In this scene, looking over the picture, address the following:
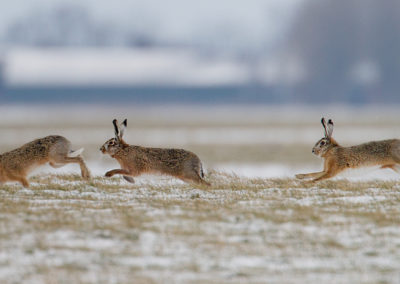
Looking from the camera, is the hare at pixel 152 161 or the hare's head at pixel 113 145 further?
the hare's head at pixel 113 145

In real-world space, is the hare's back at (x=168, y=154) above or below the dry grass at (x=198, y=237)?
above

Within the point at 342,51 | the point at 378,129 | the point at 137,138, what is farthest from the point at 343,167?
the point at 342,51

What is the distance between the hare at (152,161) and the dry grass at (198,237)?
82cm

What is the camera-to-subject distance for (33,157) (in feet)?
36.3

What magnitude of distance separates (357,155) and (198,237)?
4.61 meters

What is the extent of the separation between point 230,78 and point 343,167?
96.1 meters

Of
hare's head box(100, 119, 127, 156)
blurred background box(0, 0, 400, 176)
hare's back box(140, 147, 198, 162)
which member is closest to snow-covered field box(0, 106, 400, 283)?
hare's back box(140, 147, 198, 162)

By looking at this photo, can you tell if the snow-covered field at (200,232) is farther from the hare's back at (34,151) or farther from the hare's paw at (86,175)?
the hare's back at (34,151)

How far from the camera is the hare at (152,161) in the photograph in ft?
36.8

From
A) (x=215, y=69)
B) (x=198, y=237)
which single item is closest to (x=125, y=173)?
(x=198, y=237)

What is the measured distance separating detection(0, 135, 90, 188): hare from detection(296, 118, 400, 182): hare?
3.71 m

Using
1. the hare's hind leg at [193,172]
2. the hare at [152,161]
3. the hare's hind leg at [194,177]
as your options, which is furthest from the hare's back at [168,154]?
the hare's hind leg at [194,177]

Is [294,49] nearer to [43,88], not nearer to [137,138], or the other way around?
[43,88]

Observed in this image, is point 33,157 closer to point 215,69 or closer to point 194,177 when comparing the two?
point 194,177
